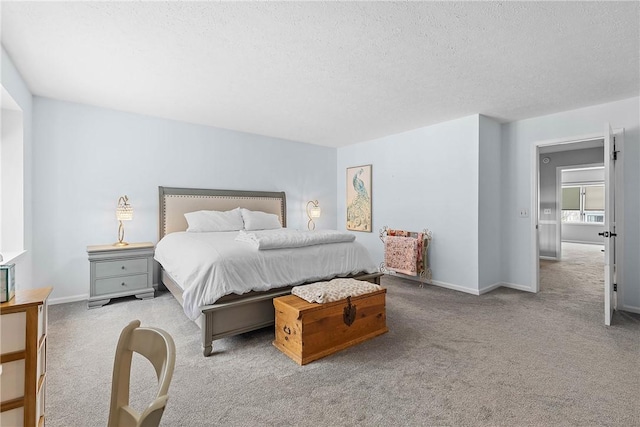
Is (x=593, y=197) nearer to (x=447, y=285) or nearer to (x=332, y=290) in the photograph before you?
(x=447, y=285)

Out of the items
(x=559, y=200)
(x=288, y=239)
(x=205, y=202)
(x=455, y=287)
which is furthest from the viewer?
(x=559, y=200)

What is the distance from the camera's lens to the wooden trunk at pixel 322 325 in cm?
232

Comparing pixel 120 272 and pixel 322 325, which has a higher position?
pixel 120 272

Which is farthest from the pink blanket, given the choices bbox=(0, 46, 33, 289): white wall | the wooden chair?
bbox=(0, 46, 33, 289): white wall

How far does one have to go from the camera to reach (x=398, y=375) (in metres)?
2.13

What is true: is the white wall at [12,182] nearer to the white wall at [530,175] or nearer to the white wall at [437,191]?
the white wall at [437,191]

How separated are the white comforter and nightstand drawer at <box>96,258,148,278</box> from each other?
543mm

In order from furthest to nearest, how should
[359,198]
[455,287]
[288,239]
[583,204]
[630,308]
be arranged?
[583,204]
[359,198]
[455,287]
[630,308]
[288,239]

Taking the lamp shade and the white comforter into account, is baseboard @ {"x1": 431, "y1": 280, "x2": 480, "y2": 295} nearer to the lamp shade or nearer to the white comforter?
the white comforter

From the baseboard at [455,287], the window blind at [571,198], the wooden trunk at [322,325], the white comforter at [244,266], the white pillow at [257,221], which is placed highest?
the window blind at [571,198]

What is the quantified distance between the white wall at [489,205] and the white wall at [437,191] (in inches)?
3.6

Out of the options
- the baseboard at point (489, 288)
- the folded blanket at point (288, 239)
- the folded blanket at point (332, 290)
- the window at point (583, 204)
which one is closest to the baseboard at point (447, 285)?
the baseboard at point (489, 288)

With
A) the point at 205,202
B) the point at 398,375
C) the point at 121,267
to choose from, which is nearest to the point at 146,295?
the point at 121,267

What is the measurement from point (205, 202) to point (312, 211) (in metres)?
1.97
